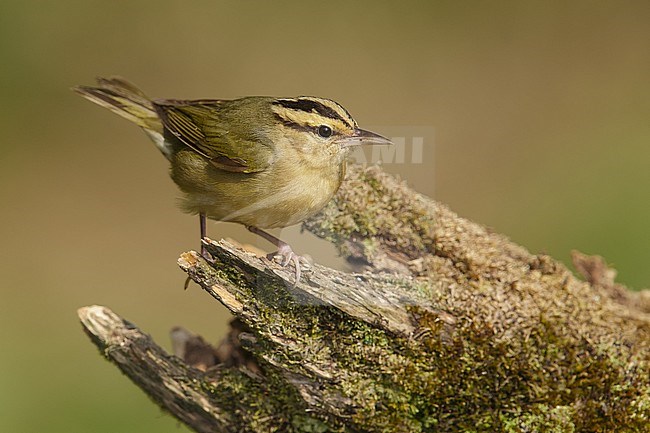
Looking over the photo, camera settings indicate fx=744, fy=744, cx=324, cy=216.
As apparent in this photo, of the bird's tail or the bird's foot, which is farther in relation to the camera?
the bird's tail

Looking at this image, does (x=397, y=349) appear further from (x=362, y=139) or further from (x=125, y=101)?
(x=125, y=101)

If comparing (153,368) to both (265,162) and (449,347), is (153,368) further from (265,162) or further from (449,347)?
(449,347)

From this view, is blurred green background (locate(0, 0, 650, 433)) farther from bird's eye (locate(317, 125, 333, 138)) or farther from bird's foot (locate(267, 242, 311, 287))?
bird's eye (locate(317, 125, 333, 138))

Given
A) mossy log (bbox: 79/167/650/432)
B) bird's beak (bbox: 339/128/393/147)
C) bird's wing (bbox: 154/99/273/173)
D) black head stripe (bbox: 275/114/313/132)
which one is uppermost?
Answer: bird's beak (bbox: 339/128/393/147)

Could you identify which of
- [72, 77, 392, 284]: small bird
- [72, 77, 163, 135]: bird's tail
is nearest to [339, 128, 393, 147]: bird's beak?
[72, 77, 392, 284]: small bird

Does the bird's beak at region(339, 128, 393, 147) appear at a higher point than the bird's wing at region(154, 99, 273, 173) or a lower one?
higher

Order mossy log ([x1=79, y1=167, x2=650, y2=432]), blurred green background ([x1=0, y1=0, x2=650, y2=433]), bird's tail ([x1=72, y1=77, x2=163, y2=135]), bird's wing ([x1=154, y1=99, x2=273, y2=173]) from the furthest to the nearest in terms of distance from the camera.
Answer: blurred green background ([x1=0, y1=0, x2=650, y2=433]), bird's tail ([x1=72, y1=77, x2=163, y2=135]), bird's wing ([x1=154, y1=99, x2=273, y2=173]), mossy log ([x1=79, y1=167, x2=650, y2=432])

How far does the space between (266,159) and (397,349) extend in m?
1.03

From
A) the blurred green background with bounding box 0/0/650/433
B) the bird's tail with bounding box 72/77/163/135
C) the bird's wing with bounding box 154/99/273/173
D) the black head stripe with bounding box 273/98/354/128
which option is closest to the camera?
the black head stripe with bounding box 273/98/354/128

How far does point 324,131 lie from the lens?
3.24 metres

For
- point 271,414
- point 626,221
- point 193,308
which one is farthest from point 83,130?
point 271,414

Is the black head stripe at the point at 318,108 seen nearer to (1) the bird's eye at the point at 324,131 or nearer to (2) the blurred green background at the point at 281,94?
(1) the bird's eye at the point at 324,131

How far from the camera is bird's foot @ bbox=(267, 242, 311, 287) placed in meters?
2.97

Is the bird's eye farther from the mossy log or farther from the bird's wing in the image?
the mossy log
